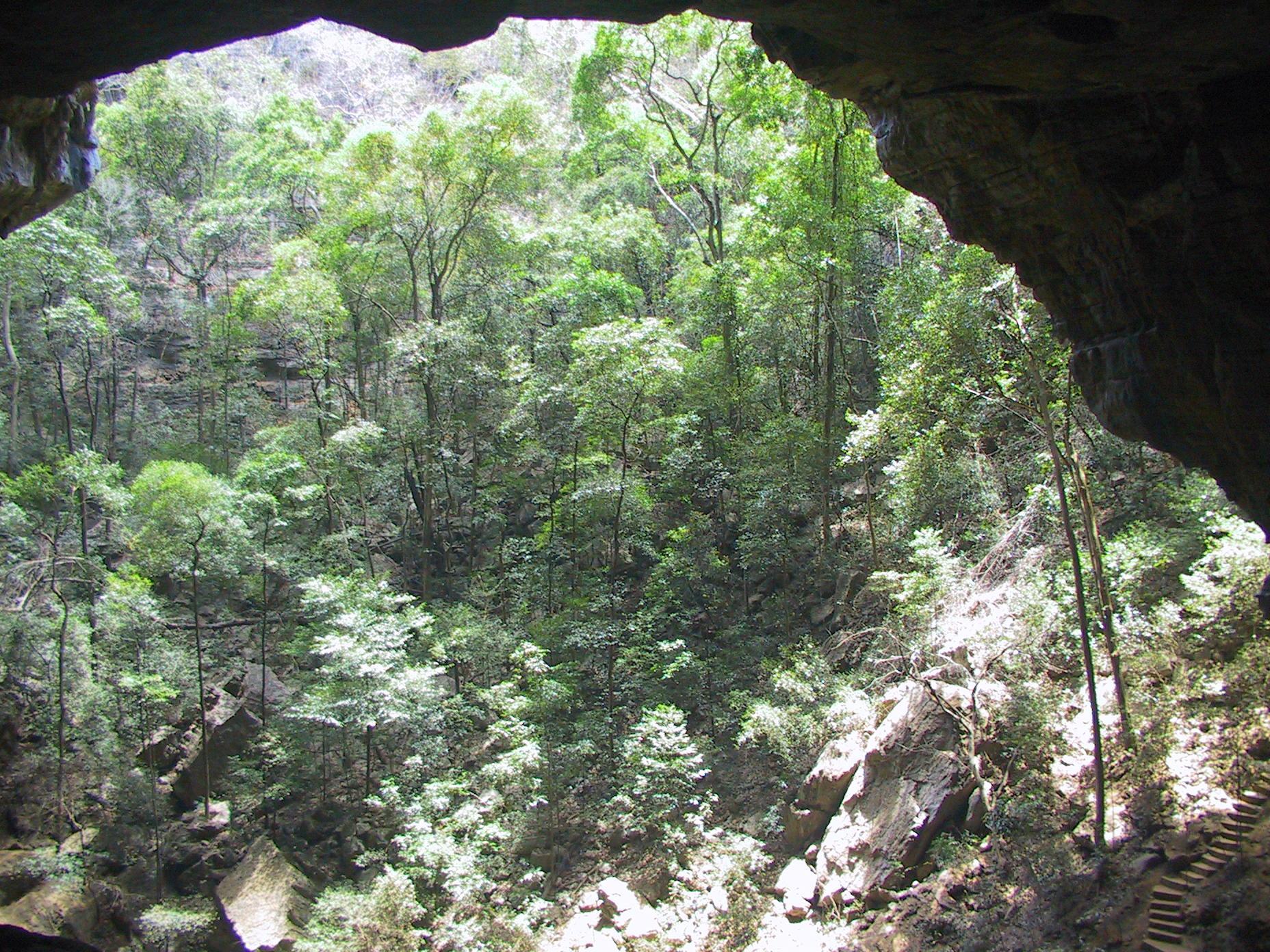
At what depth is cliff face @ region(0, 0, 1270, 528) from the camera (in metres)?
5.57

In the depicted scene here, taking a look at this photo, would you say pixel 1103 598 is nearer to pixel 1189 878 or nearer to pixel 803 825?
pixel 1189 878

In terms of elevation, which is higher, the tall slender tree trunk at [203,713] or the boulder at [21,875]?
the tall slender tree trunk at [203,713]

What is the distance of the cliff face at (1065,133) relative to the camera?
219 inches

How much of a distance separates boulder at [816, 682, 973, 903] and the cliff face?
5.64m

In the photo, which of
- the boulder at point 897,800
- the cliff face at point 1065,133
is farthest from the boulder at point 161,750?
the boulder at point 897,800

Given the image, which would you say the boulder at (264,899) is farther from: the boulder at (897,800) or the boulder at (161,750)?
the boulder at (897,800)

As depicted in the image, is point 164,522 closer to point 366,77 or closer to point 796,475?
point 796,475

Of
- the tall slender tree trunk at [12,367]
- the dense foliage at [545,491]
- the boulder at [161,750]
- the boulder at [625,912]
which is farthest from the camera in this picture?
the tall slender tree trunk at [12,367]

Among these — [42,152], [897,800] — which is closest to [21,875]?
[42,152]

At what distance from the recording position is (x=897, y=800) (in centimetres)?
1141

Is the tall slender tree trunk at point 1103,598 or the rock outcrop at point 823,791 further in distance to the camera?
the rock outcrop at point 823,791

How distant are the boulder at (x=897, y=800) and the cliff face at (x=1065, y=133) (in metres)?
5.64

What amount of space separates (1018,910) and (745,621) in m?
8.79

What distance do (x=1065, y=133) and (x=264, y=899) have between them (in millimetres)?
16296
